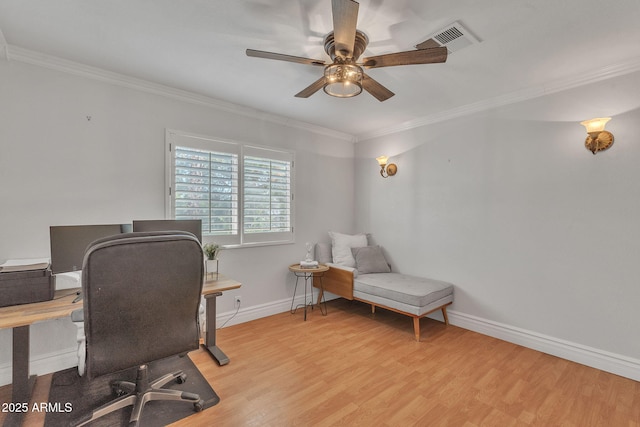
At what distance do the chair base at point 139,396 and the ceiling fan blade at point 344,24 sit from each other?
2357mm

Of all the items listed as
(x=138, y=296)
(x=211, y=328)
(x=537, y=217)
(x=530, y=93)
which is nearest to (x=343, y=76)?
(x=138, y=296)

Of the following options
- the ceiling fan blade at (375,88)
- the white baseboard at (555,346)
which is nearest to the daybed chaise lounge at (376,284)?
the white baseboard at (555,346)

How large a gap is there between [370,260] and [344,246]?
0.41 meters

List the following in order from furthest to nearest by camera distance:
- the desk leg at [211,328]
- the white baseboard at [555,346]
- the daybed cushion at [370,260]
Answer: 1. the daybed cushion at [370,260]
2. the desk leg at [211,328]
3. the white baseboard at [555,346]

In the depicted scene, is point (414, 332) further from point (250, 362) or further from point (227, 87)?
point (227, 87)

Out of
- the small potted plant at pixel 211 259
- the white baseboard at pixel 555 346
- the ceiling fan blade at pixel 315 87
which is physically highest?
the ceiling fan blade at pixel 315 87

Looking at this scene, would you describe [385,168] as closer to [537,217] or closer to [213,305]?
[537,217]

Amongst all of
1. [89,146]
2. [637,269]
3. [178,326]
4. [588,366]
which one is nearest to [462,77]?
[637,269]

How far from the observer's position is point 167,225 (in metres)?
2.49

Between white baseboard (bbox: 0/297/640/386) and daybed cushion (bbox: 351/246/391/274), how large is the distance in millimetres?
977

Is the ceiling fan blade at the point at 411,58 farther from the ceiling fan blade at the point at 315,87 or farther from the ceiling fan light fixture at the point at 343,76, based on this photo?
the ceiling fan blade at the point at 315,87

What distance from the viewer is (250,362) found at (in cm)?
253

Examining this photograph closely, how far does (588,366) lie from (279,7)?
3773 mm

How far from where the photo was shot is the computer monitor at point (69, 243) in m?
2.02
